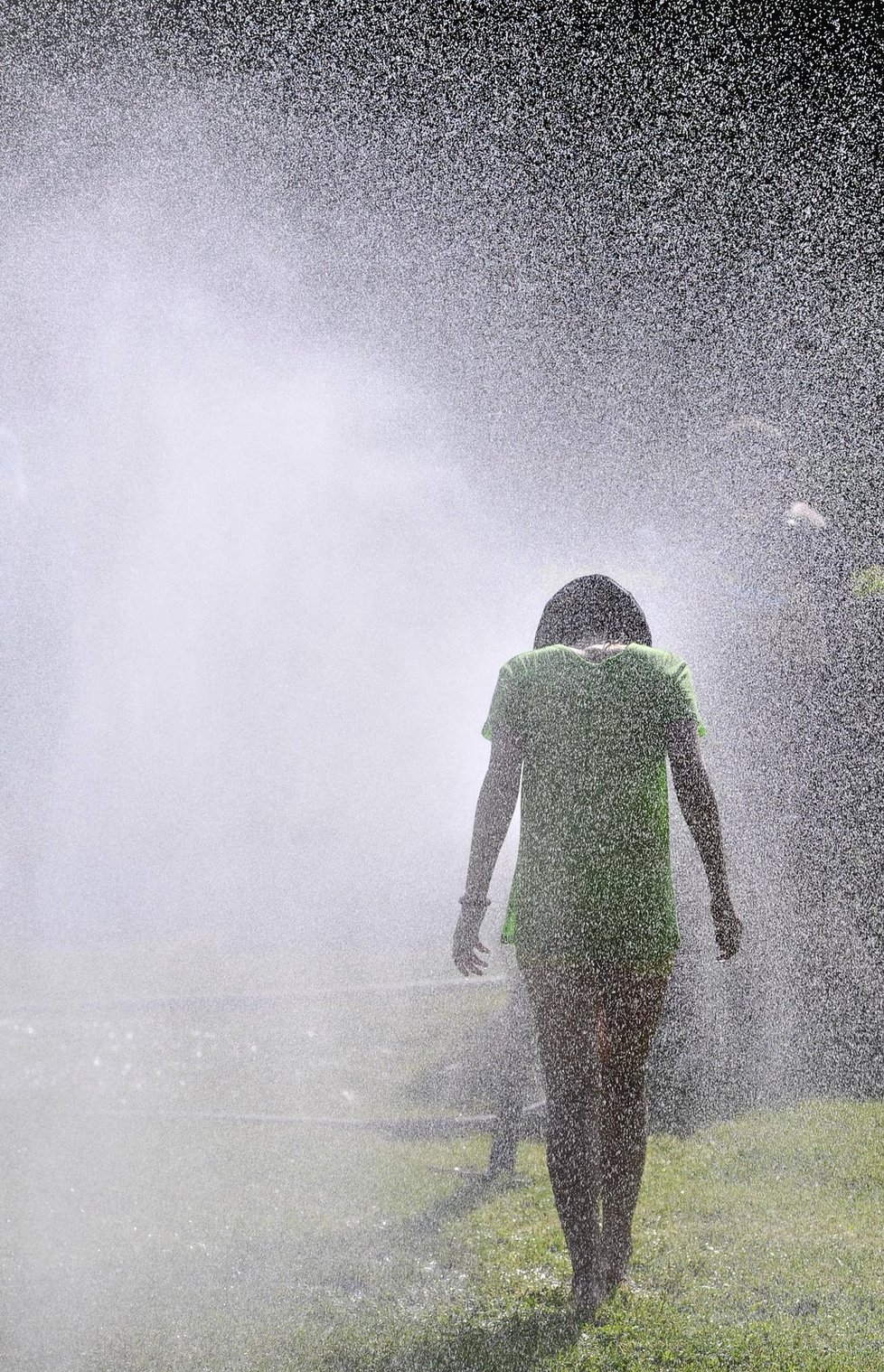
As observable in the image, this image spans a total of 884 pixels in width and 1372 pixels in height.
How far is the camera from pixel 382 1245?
3.73 m

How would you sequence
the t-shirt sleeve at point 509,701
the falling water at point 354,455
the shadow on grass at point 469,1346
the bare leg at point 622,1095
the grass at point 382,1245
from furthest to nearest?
the falling water at point 354,455 → the t-shirt sleeve at point 509,701 → the bare leg at point 622,1095 → the grass at point 382,1245 → the shadow on grass at point 469,1346

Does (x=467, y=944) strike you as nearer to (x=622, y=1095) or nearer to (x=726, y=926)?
(x=622, y=1095)

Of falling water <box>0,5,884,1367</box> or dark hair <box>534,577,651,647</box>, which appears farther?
falling water <box>0,5,884,1367</box>

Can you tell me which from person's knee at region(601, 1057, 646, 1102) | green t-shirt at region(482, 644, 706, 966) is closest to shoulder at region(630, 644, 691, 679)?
green t-shirt at region(482, 644, 706, 966)

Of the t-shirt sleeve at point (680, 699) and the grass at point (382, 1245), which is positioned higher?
the t-shirt sleeve at point (680, 699)

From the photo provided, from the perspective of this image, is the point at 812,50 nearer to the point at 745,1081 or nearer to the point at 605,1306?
the point at 745,1081

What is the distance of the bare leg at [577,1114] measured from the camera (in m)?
2.96

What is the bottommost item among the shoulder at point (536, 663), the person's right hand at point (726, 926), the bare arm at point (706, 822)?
the person's right hand at point (726, 926)

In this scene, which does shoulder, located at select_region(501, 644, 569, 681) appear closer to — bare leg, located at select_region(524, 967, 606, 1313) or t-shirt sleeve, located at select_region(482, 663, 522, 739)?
t-shirt sleeve, located at select_region(482, 663, 522, 739)

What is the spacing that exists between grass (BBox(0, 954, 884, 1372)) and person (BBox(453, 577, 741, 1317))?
332 millimetres

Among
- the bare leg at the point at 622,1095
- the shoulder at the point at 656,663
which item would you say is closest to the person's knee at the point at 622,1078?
the bare leg at the point at 622,1095

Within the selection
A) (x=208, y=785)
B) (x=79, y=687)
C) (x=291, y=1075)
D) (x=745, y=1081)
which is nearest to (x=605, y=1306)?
(x=745, y=1081)

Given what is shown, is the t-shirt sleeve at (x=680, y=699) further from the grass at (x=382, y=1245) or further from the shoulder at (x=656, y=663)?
the grass at (x=382, y=1245)

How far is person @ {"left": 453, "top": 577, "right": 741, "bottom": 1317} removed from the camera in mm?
2969
